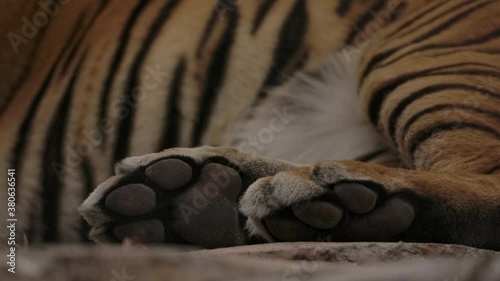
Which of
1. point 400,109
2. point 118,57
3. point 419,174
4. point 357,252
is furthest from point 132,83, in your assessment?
point 357,252

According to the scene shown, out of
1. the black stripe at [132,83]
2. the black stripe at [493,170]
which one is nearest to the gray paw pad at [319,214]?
the black stripe at [493,170]

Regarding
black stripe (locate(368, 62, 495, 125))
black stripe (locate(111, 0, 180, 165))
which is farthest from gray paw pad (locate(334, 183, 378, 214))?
black stripe (locate(111, 0, 180, 165))

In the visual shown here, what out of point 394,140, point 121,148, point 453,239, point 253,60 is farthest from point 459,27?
point 121,148

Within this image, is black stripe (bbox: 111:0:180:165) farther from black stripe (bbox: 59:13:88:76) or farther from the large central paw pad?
the large central paw pad

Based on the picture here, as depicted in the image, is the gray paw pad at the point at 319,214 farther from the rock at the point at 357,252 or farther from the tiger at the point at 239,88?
the tiger at the point at 239,88

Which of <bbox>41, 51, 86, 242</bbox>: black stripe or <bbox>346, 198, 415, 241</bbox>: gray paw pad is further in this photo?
<bbox>41, 51, 86, 242</bbox>: black stripe

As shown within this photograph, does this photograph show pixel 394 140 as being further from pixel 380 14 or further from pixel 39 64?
pixel 39 64

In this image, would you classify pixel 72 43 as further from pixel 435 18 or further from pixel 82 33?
pixel 435 18
